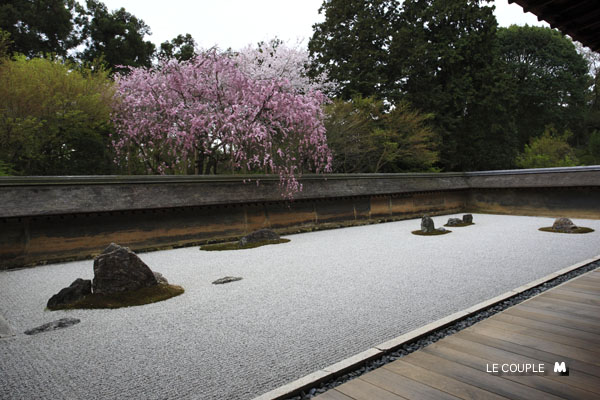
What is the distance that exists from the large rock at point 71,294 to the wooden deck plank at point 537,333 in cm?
395

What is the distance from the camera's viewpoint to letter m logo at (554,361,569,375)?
6.72 feet

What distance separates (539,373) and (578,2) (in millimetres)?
2985

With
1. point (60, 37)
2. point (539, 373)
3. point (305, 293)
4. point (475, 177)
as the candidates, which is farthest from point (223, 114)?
Answer: point (60, 37)

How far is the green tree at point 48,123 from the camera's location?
8406 millimetres

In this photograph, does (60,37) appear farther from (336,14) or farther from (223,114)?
(223,114)

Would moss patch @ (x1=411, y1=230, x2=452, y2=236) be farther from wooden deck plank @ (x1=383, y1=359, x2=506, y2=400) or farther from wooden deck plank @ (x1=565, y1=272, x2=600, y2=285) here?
wooden deck plank @ (x1=383, y1=359, x2=506, y2=400)

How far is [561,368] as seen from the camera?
6.87 ft

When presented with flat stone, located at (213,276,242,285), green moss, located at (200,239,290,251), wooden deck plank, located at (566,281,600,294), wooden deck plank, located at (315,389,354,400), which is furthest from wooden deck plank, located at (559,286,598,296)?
green moss, located at (200,239,290,251)

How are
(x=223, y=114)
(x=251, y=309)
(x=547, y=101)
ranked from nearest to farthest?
1. (x=251, y=309)
2. (x=223, y=114)
3. (x=547, y=101)

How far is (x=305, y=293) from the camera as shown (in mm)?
4078

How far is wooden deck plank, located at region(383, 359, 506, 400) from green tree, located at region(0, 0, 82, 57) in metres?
23.4

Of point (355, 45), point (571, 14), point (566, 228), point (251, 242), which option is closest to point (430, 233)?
point (566, 228)

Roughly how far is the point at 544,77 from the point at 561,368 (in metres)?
34.4

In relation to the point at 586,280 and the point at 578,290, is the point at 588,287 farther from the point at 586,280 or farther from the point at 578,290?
the point at 586,280
